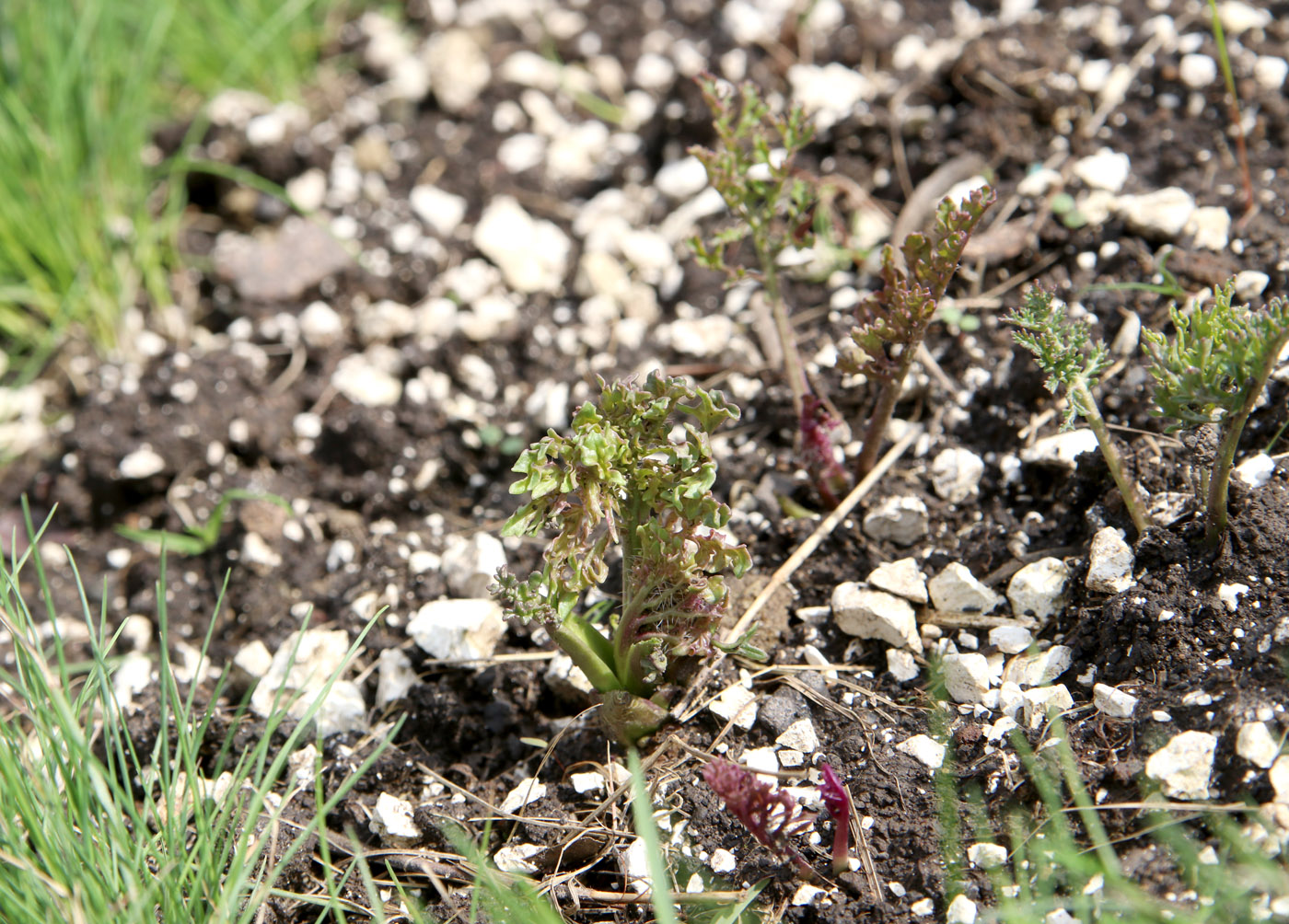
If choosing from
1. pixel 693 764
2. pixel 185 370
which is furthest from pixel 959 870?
pixel 185 370

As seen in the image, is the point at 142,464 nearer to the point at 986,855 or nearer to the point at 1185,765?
the point at 986,855

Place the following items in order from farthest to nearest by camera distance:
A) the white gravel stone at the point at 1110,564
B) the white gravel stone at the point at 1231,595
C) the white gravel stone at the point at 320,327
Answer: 1. the white gravel stone at the point at 320,327
2. the white gravel stone at the point at 1110,564
3. the white gravel stone at the point at 1231,595

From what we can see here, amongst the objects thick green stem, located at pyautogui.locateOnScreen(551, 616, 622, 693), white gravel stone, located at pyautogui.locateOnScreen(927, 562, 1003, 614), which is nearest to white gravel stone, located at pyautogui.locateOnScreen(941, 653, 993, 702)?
white gravel stone, located at pyautogui.locateOnScreen(927, 562, 1003, 614)

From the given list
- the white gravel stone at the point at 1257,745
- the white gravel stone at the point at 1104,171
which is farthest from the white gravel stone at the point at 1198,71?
the white gravel stone at the point at 1257,745

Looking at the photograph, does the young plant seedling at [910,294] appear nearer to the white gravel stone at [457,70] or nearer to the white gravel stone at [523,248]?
the white gravel stone at [523,248]

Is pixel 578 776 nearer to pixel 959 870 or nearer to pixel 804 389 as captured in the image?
pixel 959 870

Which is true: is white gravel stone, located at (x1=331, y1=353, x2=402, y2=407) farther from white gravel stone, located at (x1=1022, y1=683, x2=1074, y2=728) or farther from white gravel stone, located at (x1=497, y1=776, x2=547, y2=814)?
white gravel stone, located at (x1=1022, y1=683, x2=1074, y2=728)
